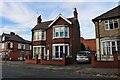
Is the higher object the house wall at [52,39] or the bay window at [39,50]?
the house wall at [52,39]

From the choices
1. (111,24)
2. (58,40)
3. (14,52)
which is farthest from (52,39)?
(14,52)

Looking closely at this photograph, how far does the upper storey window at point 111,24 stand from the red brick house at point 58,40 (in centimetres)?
745

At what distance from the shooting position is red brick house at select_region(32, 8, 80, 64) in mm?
30000

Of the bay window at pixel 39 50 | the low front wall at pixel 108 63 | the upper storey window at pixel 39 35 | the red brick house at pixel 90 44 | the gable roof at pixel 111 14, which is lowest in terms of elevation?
the low front wall at pixel 108 63

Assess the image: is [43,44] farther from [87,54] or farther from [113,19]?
[113,19]

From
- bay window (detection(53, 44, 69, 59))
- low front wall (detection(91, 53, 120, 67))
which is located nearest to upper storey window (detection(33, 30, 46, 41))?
bay window (detection(53, 44, 69, 59))

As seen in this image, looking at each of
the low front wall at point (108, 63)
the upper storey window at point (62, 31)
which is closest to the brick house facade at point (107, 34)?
the low front wall at point (108, 63)

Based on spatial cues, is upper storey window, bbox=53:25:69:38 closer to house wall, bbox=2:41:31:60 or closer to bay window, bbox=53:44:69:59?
bay window, bbox=53:44:69:59

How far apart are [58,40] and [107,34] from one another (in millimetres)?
9397

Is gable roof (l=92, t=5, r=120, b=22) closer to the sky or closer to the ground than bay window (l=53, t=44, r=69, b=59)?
closer to the sky

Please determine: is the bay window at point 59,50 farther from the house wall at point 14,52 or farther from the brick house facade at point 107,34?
the house wall at point 14,52

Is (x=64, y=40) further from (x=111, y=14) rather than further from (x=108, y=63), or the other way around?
(x=108, y=63)

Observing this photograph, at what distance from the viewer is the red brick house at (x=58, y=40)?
30.0 m

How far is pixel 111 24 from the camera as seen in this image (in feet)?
80.1
